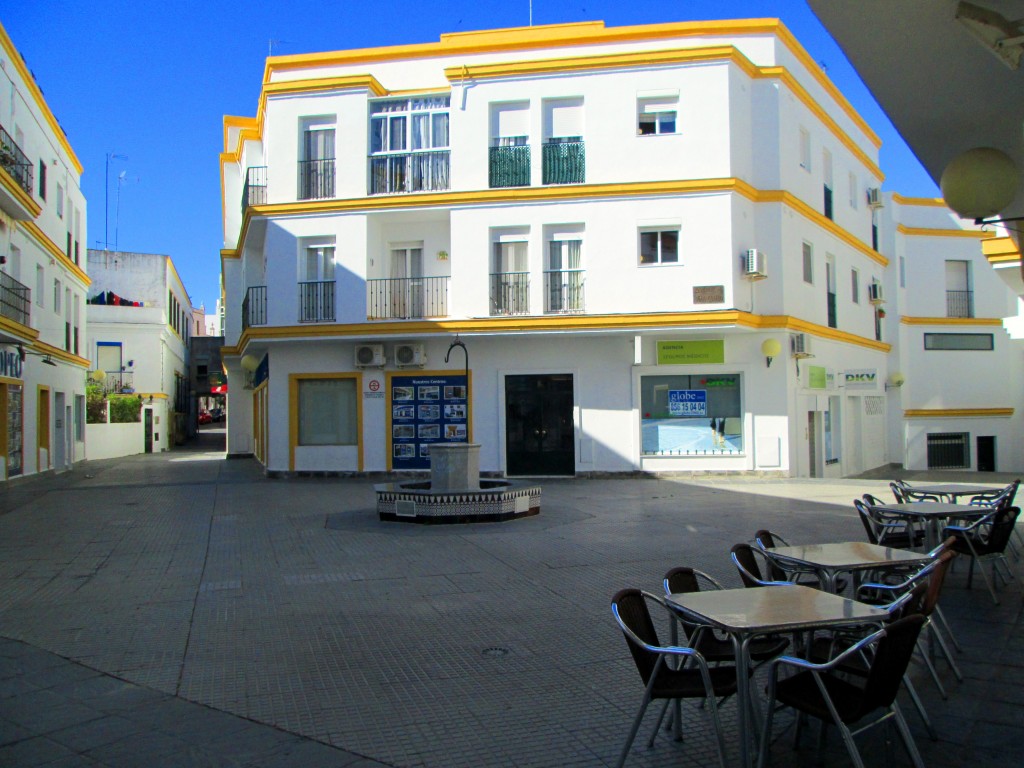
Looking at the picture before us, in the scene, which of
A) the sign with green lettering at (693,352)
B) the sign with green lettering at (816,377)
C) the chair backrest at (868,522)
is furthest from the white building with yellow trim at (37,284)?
the sign with green lettering at (816,377)

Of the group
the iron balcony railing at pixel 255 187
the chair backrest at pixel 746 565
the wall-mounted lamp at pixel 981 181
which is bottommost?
the chair backrest at pixel 746 565

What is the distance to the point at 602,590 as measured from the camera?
820 cm

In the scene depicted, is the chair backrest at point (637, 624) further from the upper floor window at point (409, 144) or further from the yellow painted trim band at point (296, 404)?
the upper floor window at point (409, 144)

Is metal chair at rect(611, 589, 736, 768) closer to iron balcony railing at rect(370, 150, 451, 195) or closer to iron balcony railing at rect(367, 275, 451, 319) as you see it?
iron balcony railing at rect(367, 275, 451, 319)

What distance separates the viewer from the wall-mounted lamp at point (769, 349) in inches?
794

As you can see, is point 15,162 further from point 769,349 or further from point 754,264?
point 769,349

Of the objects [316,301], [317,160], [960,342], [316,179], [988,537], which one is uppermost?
[317,160]

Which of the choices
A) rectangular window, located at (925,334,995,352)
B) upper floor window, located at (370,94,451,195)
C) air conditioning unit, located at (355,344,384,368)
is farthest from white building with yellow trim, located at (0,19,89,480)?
rectangular window, located at (925,334,995,352)

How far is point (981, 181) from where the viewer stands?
593 centimetres

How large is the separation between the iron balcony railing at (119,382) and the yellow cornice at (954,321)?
3462 centimetres

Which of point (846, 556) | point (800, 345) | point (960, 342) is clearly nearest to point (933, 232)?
point (960, 342)

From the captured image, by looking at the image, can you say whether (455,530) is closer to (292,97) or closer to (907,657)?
(907,657)

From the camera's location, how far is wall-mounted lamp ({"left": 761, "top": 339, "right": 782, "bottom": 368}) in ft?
66.1

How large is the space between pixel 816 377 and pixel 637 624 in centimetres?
1945
